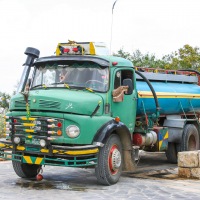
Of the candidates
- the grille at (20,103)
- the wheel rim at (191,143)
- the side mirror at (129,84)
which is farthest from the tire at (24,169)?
the wheel rim at (191,143)

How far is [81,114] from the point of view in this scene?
403 inches

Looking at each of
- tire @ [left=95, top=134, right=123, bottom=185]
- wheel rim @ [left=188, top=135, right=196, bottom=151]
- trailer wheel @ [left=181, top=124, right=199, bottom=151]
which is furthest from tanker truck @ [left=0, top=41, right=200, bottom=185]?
wheel rim @ [left=188, top=135, right=196, bottom=151]

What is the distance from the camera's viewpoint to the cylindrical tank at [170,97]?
41.7ft

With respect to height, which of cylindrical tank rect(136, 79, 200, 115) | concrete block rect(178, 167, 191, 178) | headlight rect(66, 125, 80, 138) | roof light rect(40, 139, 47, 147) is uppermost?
cylindrical tank rect(136, 79, 200, 115)

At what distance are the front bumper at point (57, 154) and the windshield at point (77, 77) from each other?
1407 millimetres

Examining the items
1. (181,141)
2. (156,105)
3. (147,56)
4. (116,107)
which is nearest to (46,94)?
(116,107)

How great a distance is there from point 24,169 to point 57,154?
172 cm

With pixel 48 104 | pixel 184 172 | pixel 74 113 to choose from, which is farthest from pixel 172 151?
pixel 48 104

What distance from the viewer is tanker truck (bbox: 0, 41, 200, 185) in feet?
33.0

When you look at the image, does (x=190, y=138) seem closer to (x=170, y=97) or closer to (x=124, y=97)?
(x=170, y=97)

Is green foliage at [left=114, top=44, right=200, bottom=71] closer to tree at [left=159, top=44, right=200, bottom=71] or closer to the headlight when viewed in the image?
tree at [left=159, top=44, right=200, bottom=71]

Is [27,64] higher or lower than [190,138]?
higher

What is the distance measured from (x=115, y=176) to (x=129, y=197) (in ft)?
4.50

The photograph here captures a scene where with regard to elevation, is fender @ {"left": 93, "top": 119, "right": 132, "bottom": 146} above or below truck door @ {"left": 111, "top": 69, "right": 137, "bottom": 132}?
below
